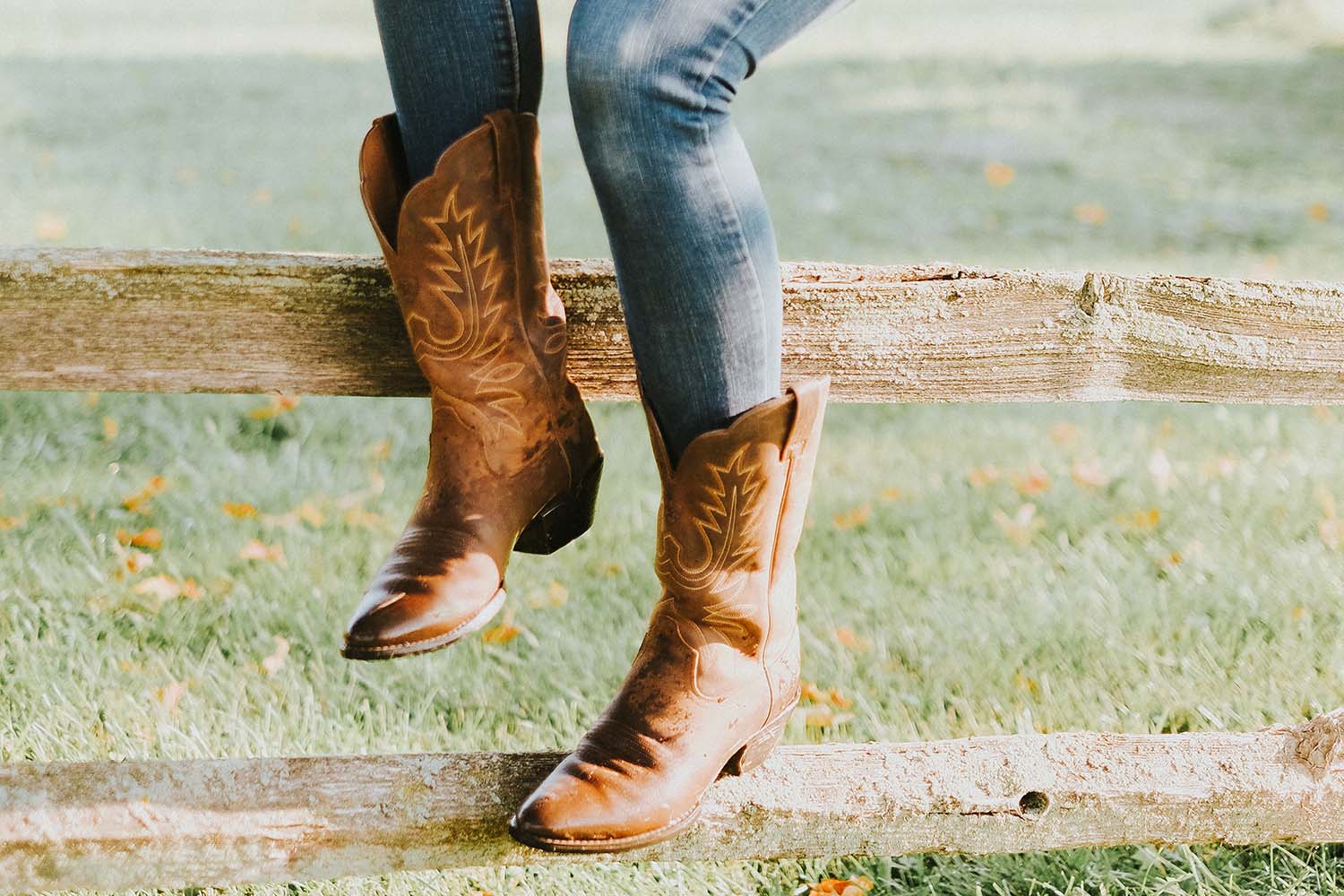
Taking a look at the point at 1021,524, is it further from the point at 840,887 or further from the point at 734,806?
the point at 734,806

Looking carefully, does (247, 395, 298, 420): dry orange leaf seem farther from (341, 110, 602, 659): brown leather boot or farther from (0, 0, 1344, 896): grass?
(341, 110, 602, 659): brown leather boot

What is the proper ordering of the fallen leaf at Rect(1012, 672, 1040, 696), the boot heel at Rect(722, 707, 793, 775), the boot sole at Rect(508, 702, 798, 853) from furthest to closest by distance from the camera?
the fallen leaf at Rect(1012, 672, 1040, 696) < the boot heel at Rect(722, 707, 793, 775) < the boot sole at Rect(508, 702, 798, 853)

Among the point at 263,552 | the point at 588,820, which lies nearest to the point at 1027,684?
the point at 588,820

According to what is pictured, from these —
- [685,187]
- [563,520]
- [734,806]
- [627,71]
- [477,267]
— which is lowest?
[734,806]

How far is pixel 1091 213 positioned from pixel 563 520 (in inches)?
175

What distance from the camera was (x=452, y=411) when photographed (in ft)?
4.62

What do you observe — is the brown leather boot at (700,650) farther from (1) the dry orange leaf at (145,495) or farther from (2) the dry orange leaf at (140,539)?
(1) the dry orange leaf at (145,495)

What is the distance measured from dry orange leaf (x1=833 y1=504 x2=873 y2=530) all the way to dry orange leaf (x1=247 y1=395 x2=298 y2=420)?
144cm

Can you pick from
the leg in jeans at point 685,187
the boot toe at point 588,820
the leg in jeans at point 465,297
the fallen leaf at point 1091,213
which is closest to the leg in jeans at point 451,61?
the leg in jeans at point 465,297

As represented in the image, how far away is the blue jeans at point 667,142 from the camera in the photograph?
116 cm

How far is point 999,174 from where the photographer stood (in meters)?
5.98

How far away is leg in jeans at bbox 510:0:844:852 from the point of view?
46.3 inches

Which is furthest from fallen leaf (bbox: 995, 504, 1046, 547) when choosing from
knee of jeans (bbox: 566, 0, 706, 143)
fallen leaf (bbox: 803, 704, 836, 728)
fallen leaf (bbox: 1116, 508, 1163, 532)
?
knee of jeans (bbox: 566, 0, 706, 143)

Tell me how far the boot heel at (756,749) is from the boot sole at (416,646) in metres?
0.32
